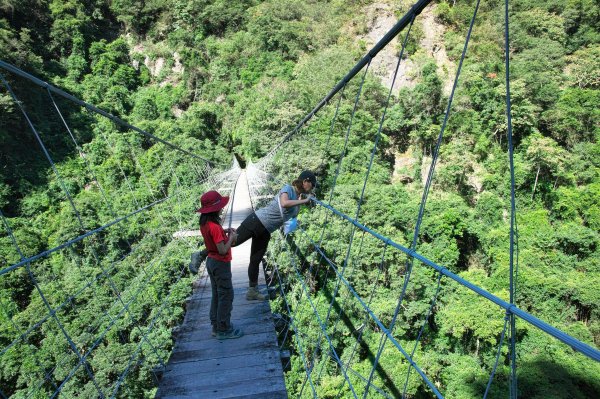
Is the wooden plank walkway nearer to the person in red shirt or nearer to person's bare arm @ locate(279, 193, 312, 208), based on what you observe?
the person in red shirt

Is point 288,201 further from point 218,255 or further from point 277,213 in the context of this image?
point 218,255

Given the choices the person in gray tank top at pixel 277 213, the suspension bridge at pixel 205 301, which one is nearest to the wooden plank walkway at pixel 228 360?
the suspension bridge at pixel 205 301

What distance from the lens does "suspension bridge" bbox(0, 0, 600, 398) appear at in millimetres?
1264

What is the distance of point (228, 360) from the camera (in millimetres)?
1531

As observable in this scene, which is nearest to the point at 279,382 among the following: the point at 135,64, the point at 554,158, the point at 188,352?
the point at 188,352

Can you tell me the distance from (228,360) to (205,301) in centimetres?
65

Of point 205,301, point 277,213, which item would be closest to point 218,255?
point 277,213

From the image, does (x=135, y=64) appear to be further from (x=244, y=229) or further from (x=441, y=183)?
(x=244, y=229)

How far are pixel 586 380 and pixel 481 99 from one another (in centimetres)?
1096

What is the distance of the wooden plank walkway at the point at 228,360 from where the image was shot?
1359 millimetres

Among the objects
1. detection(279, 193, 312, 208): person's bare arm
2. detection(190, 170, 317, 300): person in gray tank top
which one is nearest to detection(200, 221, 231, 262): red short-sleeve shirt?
detection(190, 170, 317, 300): person in gray tank top

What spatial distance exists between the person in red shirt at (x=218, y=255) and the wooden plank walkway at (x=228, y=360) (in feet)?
0.32

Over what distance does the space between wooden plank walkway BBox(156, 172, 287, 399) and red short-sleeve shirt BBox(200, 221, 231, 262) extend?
1.34ft

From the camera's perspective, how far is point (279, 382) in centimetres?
138
